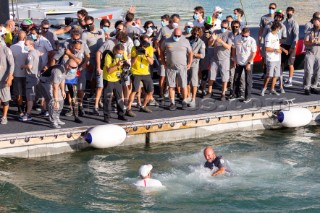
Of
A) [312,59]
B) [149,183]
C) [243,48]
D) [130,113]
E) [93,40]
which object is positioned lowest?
[149,183]

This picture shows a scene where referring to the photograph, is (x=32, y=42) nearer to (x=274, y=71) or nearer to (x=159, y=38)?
(x=159, y=38)

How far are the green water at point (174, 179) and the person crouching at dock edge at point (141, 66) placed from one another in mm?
1084

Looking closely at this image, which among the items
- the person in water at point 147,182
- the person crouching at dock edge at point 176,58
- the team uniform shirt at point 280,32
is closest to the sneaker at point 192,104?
the person crouching at dock edge at point 176,58

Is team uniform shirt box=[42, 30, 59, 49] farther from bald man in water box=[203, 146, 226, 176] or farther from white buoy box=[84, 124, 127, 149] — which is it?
bald man in water box=[203, 146, 226, 176]

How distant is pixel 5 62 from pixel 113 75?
6.47 ft

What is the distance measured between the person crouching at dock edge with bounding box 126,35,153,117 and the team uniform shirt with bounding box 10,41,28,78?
2.04m

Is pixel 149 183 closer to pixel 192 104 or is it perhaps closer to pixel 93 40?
pixel 192 104

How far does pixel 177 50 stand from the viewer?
14.5 metres

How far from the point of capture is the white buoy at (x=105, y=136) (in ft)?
44.3

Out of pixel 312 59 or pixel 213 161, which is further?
pixel 312 59

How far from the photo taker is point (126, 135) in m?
14.0

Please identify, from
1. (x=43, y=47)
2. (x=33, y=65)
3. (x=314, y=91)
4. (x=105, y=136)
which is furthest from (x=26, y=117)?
(x=314, y=91)

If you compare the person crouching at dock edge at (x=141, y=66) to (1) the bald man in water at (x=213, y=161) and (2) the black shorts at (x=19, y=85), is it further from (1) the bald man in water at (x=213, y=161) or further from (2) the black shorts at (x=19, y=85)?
(1) the bald man in water at (x=213, y=161)

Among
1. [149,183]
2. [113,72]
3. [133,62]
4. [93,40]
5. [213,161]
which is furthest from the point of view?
[93,40]
